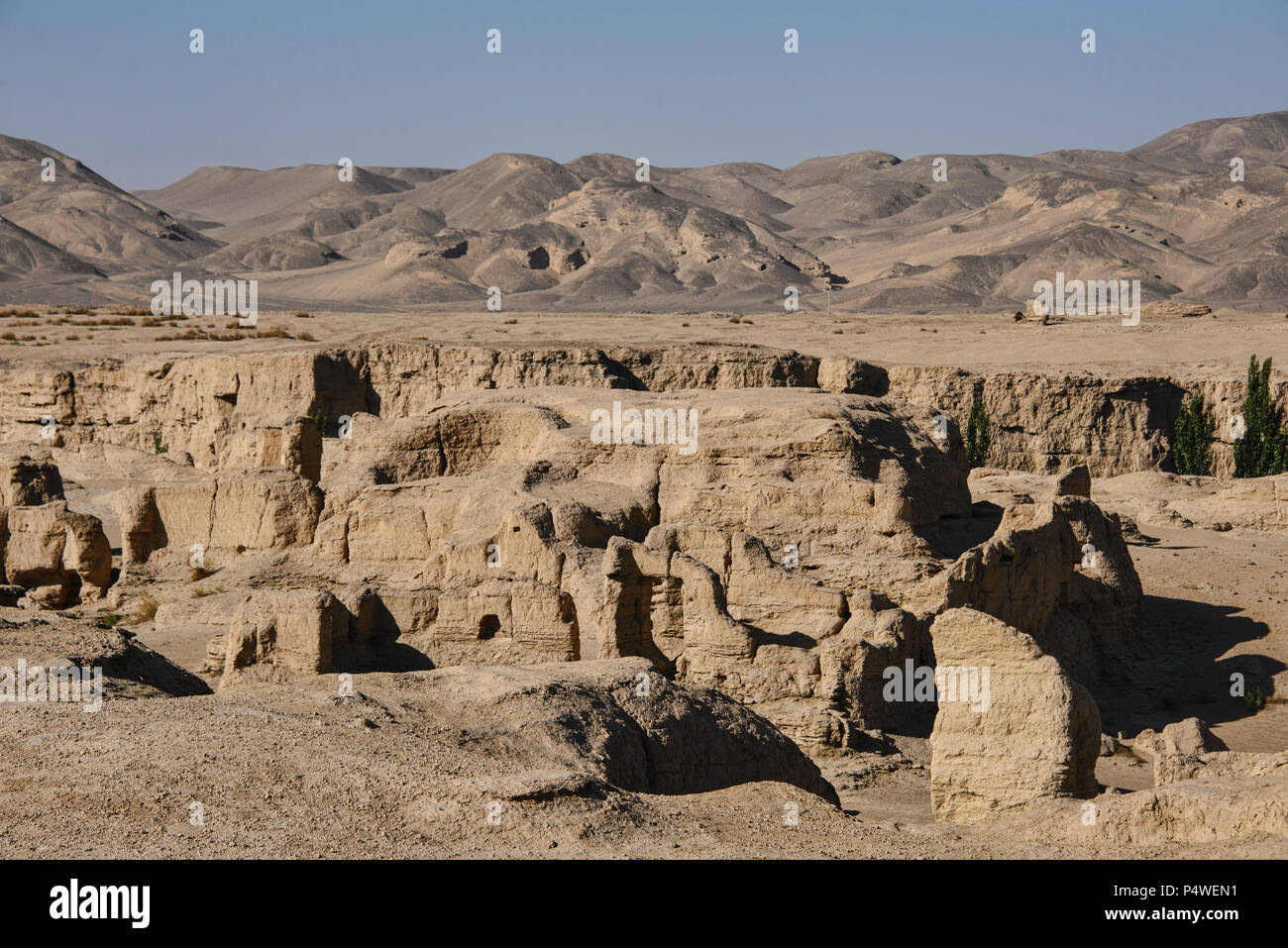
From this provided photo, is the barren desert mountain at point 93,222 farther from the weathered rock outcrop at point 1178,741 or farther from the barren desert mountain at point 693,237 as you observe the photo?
the weathered rock outcrop at point 1178,741

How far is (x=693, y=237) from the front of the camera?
8950 centimetres

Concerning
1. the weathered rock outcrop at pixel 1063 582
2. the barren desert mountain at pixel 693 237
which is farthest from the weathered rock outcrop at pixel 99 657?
the barren desert mountain at pixel 693 237

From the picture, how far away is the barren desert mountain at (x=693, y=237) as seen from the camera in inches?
3034

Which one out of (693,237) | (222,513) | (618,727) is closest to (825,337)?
(222,513)

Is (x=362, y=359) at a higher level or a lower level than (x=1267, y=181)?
lower

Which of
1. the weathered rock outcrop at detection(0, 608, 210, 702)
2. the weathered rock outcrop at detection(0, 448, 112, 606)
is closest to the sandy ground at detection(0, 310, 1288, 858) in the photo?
the weathered rock outcrop at detection(0, 608, 210, 702)

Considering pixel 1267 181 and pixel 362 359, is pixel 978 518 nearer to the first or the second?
pixel 362 359

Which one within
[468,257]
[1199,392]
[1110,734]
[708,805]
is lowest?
[1110,734]

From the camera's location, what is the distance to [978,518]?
21.3 m

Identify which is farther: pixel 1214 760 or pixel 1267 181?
pixel 1267 181

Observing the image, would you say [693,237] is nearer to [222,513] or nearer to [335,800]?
[222,513]
